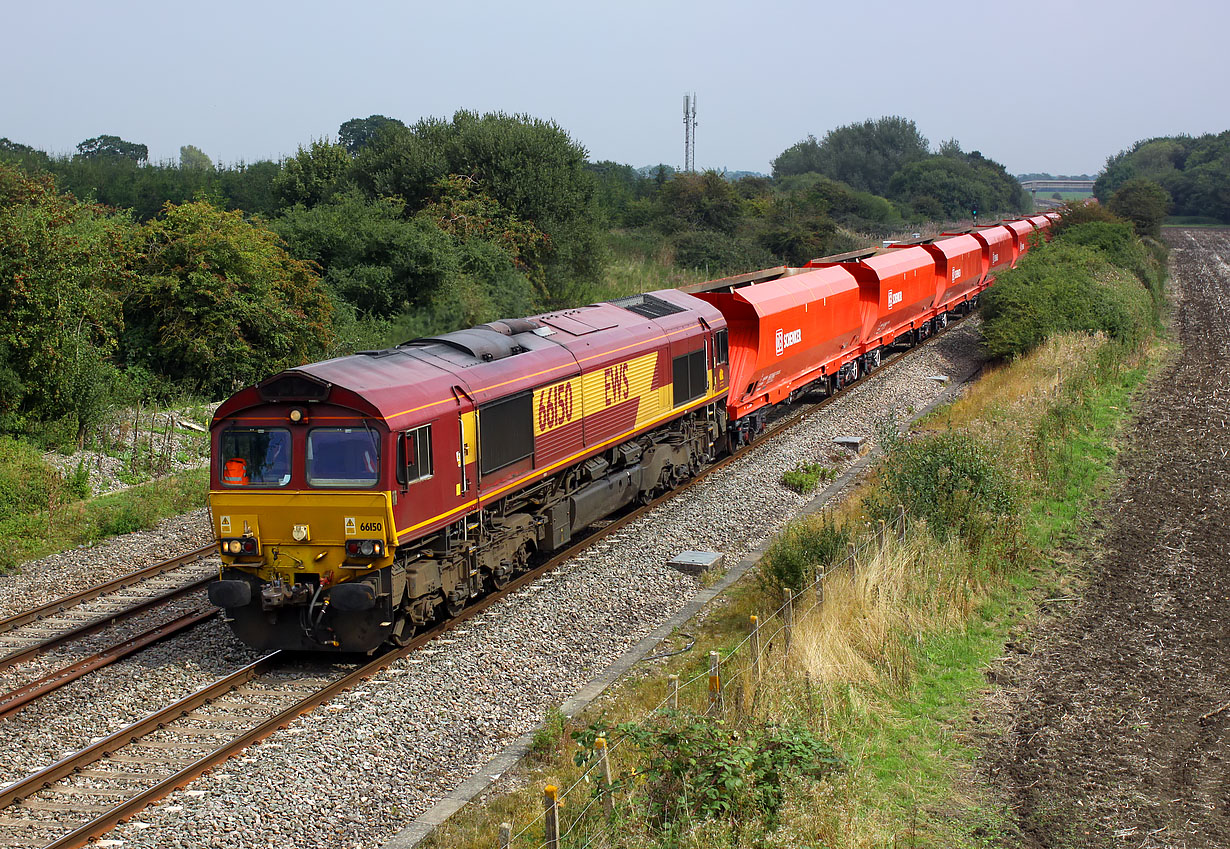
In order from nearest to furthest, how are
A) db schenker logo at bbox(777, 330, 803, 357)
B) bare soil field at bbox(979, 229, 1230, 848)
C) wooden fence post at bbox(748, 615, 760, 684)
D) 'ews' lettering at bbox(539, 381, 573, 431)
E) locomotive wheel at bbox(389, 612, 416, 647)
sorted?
1. bare soil field at bbox(979, 229, 1230, 848)
2. wooden fence post at bbox(748, 615, 760, 684)
3. locomotive wheel at bbox(389, 612, 416, 647)
4. 'ews' lettering at bbox(539, 381, 573, 431)
5. db schenker logo at bbox(777, 330, 803, 357)

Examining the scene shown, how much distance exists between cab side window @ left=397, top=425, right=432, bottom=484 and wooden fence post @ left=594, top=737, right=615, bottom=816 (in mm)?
4702

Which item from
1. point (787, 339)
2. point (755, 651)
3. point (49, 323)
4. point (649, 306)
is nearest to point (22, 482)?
point (49, 323)

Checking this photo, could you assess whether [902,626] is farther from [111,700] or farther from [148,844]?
[111,700]

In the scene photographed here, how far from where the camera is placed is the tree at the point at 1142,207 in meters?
65.7

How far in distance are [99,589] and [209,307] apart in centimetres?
1365

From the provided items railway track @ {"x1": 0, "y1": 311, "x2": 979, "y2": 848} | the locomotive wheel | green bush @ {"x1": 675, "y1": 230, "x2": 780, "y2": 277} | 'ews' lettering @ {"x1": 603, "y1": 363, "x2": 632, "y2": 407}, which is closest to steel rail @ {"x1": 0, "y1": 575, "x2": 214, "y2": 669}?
railway track @ {"x1": 0, "y1": 311, "x2": 979, "y2": 848}

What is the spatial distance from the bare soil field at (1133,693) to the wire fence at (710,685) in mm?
2103

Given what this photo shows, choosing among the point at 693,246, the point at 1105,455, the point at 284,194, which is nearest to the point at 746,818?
the point at 1105,455

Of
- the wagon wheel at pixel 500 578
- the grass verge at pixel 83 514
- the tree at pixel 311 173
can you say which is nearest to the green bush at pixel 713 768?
the wagon wheel at pixel 500 578

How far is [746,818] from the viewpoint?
7.51 m

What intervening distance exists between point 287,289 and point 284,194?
672 inches

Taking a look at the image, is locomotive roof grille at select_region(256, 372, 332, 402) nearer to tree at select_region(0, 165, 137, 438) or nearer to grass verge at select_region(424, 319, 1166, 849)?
grass verge at select_region(424, 319, 1166, 849)

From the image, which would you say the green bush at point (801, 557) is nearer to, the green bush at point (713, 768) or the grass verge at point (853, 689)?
the grass verge at point (853, 689)

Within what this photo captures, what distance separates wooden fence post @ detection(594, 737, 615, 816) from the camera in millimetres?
7492
